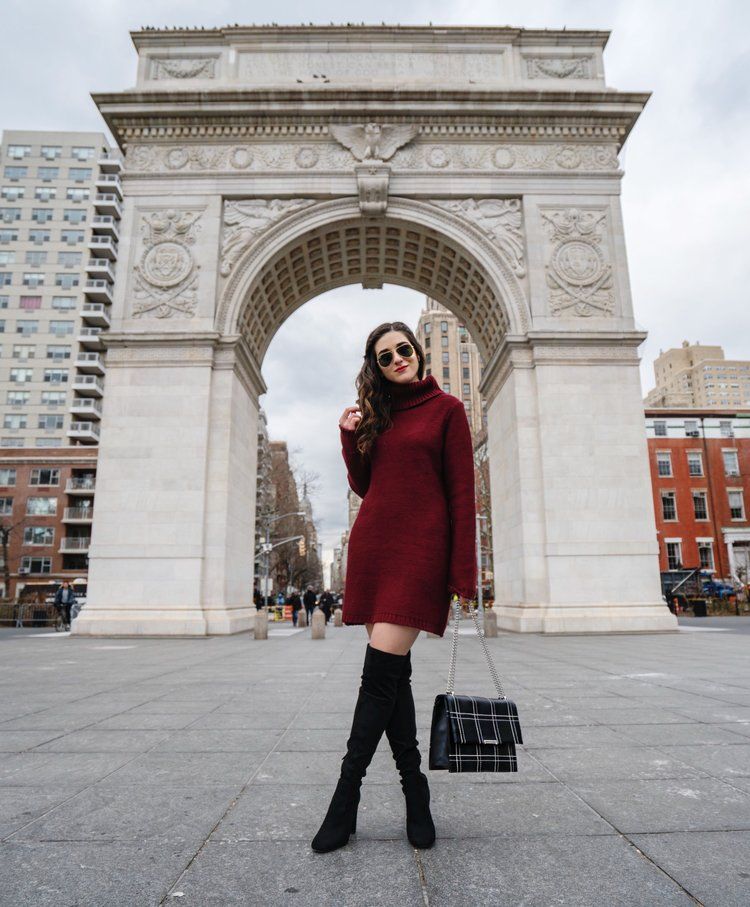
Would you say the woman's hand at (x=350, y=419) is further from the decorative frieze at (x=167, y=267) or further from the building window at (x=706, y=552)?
the building window at (x=706, y=552)

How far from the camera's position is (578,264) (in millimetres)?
18828

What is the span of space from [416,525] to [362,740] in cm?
97

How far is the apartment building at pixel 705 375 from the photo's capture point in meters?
126

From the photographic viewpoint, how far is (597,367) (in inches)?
714

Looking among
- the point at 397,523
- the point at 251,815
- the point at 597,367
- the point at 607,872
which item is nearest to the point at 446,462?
the point at 397,523

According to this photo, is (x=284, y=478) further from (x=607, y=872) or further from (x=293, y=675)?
(x=607, y=872)

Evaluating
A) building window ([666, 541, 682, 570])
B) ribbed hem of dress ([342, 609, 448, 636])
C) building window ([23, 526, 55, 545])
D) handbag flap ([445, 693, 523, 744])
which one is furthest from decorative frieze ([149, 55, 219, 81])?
building window ([666, 541, 682, 570])

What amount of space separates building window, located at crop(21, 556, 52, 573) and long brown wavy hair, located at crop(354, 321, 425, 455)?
54818 mm

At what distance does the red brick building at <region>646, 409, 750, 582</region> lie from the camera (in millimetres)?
45125

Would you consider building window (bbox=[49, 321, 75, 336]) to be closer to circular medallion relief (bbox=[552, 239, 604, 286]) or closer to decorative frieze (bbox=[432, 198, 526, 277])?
decorative frieze (bbox=[432, 198, 526, 277])

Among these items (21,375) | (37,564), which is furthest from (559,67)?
(21,375)

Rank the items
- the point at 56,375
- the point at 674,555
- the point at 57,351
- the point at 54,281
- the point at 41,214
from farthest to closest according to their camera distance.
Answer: the point at 41,214, the point at 54,281, the point at 57,351, the point at 56,375, the point at 674,555

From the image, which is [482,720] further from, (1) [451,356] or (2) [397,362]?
(1) [451,356]

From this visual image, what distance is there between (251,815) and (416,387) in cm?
229
